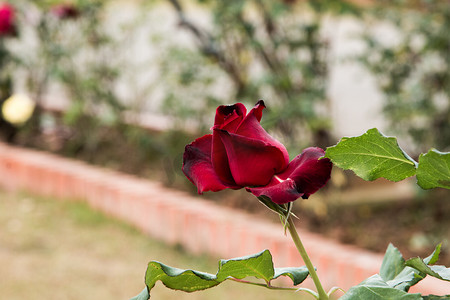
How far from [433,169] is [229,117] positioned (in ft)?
0.72

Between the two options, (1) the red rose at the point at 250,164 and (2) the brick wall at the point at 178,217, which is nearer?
(1) the red rose at the point at 250,164

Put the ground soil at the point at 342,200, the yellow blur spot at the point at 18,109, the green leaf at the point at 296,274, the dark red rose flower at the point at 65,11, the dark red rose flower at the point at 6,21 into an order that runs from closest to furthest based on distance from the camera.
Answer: the green leaf at the point at 296,274 → the ground soil at the point at 342,200 → the dark red rose flower at the point at 65,11 → the dark red rose flower at the point at 6,21 → the yellow blur spot at the point at 18,109

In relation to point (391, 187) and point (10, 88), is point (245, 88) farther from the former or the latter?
point (10, 88)

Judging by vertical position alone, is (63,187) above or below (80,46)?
below

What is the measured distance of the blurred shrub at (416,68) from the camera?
11.0 feet

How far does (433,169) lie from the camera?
0.71 m

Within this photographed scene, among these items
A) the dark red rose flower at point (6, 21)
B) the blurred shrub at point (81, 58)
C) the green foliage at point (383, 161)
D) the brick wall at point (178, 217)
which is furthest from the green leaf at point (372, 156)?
the dark red rose flower at point (6, 21)

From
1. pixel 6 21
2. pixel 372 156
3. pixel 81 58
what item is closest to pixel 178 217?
pixel 81 58

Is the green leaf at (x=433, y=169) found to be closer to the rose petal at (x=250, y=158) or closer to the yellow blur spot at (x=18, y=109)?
the rose petal at (x=250, y=158)

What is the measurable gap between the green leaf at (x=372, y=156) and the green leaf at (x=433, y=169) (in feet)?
0.07

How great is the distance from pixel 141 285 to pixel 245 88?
1.27m

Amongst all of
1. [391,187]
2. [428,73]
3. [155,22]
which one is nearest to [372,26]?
[428,73]

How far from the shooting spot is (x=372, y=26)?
12.4ft

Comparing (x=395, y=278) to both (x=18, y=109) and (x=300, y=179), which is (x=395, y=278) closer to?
(x=300, y=179)
